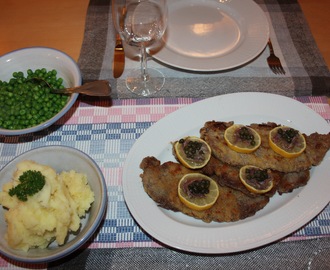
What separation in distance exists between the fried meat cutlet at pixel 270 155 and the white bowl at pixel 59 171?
80 cm

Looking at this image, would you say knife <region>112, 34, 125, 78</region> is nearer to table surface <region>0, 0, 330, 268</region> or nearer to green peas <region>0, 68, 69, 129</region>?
table surface <region>0, 0, 330, 268</region>

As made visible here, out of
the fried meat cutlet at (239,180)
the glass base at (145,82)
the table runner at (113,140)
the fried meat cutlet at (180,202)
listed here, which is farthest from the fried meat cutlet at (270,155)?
the glass base at (145,82)

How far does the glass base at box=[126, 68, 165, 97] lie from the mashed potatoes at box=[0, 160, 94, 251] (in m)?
1.09

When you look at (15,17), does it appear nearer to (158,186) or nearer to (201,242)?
(158,186)

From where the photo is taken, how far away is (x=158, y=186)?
1.99 metres

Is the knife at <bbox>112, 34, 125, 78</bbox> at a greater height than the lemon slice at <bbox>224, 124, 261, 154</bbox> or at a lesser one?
lesser

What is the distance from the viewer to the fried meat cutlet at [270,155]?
2.07 meters

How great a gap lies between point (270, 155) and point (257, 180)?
0.83 feet

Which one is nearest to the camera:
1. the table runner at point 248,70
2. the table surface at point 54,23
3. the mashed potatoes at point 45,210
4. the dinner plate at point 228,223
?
the mashed potatoes at point 45,210

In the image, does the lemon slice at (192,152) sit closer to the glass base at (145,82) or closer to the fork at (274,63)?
the glass base at (145,82)

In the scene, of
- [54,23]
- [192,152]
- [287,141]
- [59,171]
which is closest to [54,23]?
[54,23]

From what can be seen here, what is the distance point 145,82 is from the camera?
274 cm

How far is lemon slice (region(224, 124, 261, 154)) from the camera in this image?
209 cm

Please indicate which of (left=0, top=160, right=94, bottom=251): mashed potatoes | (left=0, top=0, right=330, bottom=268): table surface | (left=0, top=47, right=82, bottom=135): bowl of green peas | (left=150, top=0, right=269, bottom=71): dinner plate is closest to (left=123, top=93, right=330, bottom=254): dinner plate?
(left=0, top=160, right=94, bottom=251): mashed potatoes
